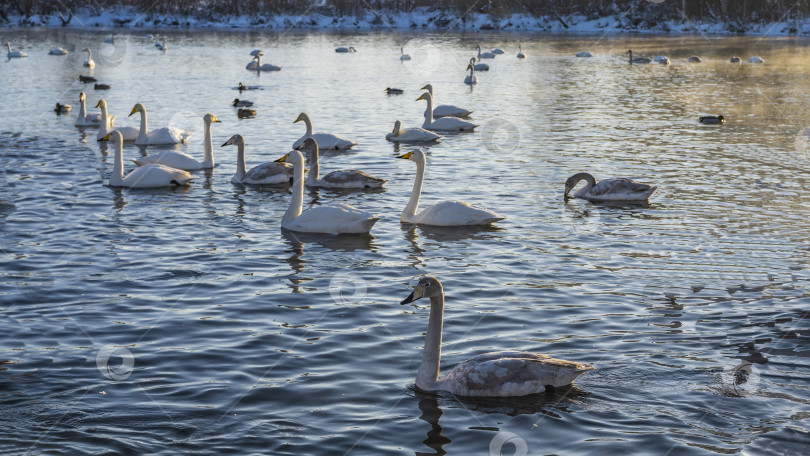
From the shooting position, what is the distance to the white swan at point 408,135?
25.2 meters

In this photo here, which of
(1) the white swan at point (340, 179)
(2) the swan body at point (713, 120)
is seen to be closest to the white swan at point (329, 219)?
(1) the white swan at point (340, 179)

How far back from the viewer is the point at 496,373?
27.6 feet

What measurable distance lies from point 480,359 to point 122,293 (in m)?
5.18

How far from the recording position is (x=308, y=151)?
23922 millimetres

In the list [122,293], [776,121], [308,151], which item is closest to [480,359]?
[122,293]

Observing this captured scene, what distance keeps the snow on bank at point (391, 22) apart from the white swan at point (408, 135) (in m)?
75.7

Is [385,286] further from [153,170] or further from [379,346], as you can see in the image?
[153,170]

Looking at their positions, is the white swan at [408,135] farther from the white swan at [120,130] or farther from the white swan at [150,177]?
the white swan at [150,177]

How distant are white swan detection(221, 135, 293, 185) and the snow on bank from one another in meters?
81.4

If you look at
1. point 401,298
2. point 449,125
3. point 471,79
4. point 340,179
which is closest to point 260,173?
point 340,179

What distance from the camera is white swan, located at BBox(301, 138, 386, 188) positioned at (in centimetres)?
1845

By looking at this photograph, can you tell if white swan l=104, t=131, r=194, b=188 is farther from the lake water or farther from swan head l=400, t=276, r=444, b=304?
swan head l=400, t=276, r=444, b=304

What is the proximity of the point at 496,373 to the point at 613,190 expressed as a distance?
9703 millimetres

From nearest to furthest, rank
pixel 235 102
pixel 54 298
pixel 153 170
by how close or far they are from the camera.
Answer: pixel 54 298 < pixel 153 170 < pixel 235 102
